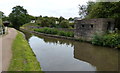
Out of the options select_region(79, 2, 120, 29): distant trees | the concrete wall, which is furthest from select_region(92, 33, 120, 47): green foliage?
select_region(79, 2, 120, 29): distant trees

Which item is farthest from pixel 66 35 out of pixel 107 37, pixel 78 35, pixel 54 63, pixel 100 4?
pixel 54 63

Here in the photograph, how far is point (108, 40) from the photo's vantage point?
12.2 meters

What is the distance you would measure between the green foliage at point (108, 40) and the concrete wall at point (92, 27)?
144 cm

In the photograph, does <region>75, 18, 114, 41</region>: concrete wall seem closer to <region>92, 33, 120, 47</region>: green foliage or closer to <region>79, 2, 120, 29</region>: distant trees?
<region>79, 2, 120, 29</region>: distant trees

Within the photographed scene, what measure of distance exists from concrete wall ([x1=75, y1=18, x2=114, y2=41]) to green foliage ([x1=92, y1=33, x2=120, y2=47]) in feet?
4.72

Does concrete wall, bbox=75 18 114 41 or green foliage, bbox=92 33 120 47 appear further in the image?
concrete wall, bbox=75 18 114 41

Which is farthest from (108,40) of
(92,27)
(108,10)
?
(108,10)

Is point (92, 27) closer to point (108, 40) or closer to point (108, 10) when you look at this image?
point (108, 10)

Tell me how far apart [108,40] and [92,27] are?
349 centimetres

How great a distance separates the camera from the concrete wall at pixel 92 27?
14360 millimetres

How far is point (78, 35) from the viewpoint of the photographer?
56.8 ft

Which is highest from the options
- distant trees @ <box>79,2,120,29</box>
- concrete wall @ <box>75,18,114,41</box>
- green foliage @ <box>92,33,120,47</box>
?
distant trees @ <box>79,2,120,29</box>

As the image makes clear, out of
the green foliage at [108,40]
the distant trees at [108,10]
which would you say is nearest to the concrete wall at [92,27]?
the distant trees at [108,10]

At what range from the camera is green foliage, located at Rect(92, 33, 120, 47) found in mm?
11547
